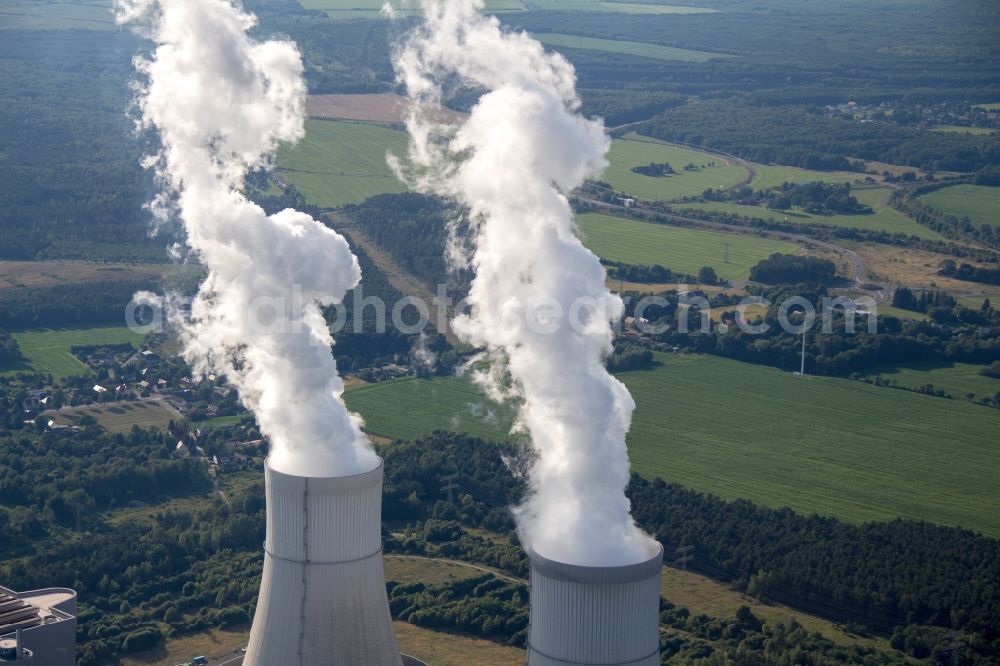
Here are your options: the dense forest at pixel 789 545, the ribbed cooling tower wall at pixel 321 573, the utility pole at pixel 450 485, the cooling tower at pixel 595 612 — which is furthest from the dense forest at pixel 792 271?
the cooling tower at pixel 595 612

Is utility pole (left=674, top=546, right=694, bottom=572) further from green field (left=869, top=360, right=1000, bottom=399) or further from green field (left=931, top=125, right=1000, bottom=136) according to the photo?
green field (left=931, top=125, right=1000, bottom=136)

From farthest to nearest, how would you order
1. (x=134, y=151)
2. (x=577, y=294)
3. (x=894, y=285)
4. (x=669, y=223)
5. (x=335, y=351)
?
(x=134, y=151) < (x=669, y=223) < (x=894, y=285) < (x=335, y=351) < (x=577, y=294)

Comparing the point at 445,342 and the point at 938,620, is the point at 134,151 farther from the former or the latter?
the point at 938,620

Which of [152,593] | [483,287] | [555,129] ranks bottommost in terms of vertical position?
[152,593]

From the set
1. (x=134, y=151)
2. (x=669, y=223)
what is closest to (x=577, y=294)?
(x=669, y=223)

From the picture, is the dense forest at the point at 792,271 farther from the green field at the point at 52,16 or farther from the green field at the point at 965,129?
the green field at the point at 52,16

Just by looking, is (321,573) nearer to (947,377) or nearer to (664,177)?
(947,377)
